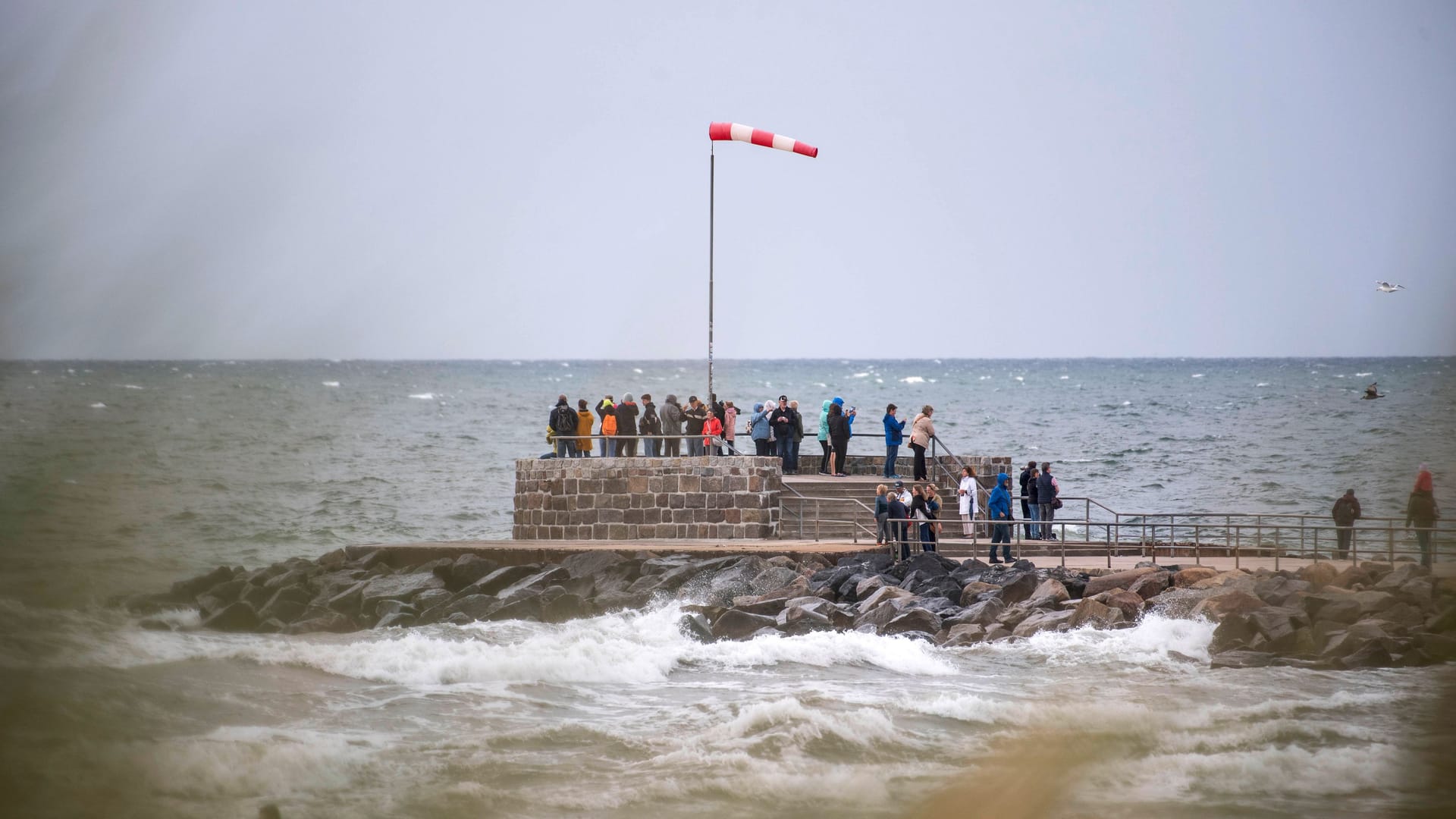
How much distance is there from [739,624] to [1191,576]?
20.8ft

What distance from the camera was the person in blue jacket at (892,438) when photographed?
75.4ft

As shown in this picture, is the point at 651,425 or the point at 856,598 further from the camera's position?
the point at 651,425

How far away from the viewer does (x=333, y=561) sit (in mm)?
22297

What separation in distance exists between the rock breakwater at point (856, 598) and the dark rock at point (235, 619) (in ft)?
0.18

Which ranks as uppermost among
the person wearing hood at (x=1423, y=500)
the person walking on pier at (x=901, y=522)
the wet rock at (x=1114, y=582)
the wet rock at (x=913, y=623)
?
the person wearing hood at (x=1423, y=500)

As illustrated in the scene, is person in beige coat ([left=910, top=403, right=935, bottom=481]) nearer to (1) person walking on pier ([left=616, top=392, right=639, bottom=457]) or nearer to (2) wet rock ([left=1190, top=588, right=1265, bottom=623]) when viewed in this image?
(1) person walking on pier ([left=616, top=392, right=639, bottom=457])

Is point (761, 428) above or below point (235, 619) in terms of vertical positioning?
above

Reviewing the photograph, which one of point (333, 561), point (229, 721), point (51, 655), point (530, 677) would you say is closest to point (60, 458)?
point (51, 655)

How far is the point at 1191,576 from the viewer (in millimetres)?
17594

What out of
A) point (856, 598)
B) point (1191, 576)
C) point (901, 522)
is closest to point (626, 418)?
point (901, 522)

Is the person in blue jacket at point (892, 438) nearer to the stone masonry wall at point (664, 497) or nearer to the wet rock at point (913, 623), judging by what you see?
the stone masonry wall at point (664, 497)

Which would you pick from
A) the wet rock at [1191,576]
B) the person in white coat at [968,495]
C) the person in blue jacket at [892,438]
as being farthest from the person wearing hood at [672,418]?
the wet rock at [1191,576]

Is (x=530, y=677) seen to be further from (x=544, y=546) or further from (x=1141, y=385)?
(x=1141, y=385)

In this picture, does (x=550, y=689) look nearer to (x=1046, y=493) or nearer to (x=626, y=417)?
(x=626, y=417)
